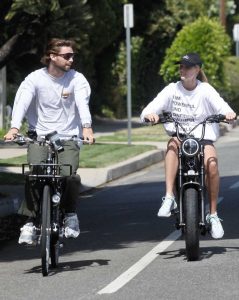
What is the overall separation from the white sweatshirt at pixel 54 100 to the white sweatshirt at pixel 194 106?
689 millimetres

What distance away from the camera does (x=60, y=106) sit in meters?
9.52

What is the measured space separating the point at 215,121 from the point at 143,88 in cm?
2800

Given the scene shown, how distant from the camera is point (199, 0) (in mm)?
39219

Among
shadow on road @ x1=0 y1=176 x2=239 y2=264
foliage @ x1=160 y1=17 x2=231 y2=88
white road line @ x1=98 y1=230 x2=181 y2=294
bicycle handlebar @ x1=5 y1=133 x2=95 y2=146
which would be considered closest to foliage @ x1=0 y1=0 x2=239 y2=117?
foliage @ x1=160 y1=17 x2=231 y2=88

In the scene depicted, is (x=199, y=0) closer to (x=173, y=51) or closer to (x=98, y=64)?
(x=98, y=64)

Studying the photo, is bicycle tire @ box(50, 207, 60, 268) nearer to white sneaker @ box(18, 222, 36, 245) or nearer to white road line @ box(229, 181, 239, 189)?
white sneaker @ box(18, 222, 36, 245)

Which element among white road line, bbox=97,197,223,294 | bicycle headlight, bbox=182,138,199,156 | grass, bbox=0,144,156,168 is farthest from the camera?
grass, bbox=0,144,156,168

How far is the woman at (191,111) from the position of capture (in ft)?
32.1

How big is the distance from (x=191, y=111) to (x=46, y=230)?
1.77m

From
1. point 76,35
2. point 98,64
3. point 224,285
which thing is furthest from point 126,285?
point 98,64

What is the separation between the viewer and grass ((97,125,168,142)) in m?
25.7

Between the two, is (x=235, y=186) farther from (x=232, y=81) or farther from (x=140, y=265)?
(x=232, y=81)

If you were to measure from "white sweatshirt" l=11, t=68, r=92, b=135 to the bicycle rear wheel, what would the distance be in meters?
0.60

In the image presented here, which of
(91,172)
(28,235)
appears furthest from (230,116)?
(91,172)
